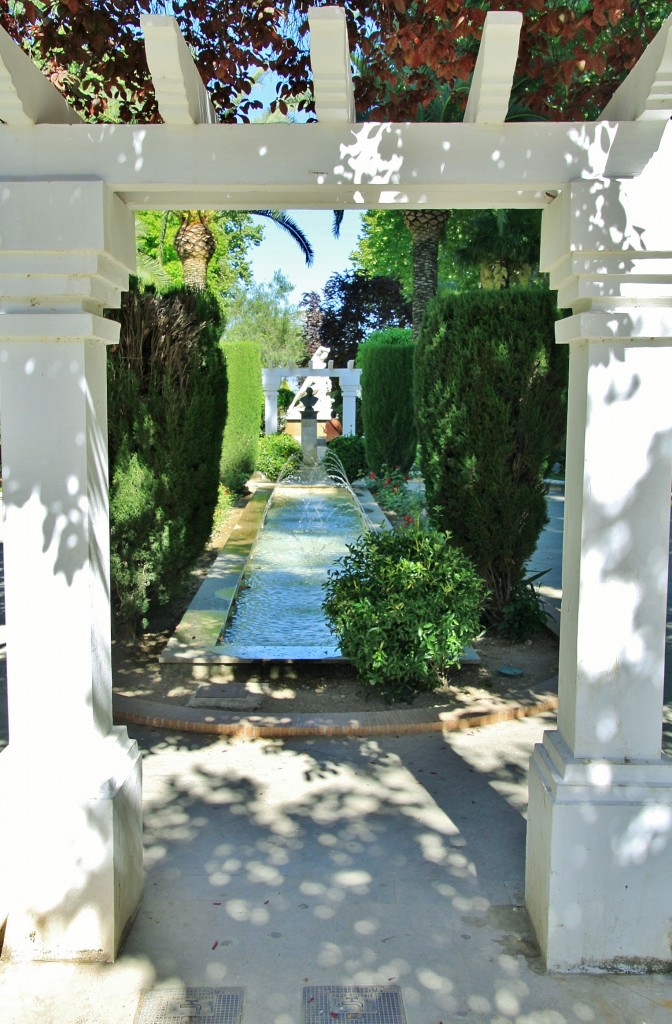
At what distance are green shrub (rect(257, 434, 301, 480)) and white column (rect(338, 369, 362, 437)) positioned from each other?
345 cm

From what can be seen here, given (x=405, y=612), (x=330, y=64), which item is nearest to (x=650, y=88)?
(x=330, y=64)

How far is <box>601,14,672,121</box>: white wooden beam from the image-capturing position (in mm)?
2945

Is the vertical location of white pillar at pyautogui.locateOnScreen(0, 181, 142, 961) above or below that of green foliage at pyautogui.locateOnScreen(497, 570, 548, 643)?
above

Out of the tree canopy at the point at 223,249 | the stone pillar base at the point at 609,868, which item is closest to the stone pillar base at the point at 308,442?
the tree canopy at the point at 223,249

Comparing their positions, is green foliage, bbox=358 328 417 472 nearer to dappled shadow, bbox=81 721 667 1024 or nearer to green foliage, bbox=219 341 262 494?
green foliage, bbox=219 341 262 494

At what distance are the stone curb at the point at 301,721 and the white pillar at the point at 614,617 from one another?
2.56 meters

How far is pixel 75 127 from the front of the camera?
3.38 meters

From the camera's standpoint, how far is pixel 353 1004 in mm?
3229

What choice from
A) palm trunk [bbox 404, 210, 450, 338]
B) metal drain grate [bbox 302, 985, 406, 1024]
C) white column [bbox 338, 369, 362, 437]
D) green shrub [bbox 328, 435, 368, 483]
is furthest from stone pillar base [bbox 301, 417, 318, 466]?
metal drain grate [bbox 302, 985, 406, 1024]

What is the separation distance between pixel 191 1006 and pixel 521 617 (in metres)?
5.52

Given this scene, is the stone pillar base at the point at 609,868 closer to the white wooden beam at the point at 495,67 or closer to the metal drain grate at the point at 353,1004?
the metal drain grate at the point at 353,1004

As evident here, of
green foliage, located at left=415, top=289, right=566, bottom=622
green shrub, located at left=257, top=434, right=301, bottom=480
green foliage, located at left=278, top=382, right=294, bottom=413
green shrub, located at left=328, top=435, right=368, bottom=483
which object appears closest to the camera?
green foliage, located at left=415, top=289, right=566, bottom=622

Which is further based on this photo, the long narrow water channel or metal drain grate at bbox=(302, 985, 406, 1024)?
the long narrow water channel

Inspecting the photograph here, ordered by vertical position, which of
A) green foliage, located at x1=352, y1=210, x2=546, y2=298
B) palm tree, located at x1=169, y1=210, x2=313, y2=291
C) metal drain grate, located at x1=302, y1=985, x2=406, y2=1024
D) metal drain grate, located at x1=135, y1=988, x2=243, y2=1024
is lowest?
metal drain grate, located at x1=302, y1=985, x2=406, y2=1024
